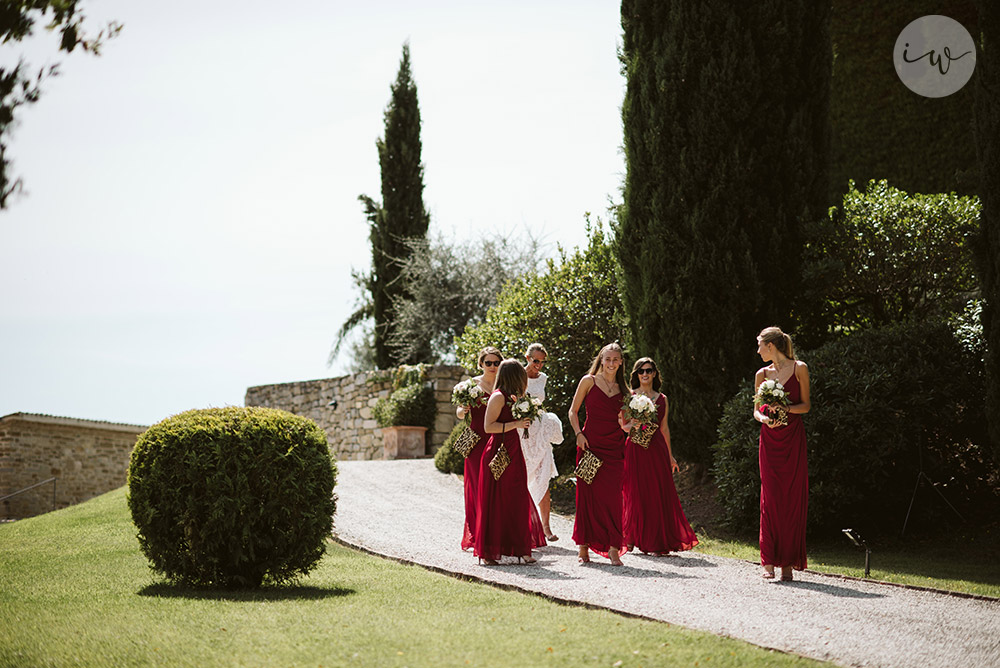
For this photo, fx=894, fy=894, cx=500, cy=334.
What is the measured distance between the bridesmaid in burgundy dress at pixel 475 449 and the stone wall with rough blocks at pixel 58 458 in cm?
1624

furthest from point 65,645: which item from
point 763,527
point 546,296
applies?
point 546,296

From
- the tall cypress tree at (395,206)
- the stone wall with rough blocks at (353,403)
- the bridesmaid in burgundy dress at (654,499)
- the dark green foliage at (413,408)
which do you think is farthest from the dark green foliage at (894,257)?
the tall cypress tree at (395,206)

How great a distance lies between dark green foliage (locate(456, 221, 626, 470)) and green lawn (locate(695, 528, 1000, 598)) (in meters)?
4.75

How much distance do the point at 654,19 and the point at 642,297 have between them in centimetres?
404

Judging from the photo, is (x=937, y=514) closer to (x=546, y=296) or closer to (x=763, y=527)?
(x=763, y=527)

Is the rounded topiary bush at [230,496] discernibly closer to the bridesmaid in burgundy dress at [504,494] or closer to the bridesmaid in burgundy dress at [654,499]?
the bridesmaid in burgundy dress at [504,494]

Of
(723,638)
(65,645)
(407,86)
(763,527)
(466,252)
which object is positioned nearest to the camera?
(65,645)

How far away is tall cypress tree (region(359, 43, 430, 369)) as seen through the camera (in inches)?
1069

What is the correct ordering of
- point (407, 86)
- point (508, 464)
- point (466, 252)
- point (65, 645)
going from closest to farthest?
1. point (65, 645)
2. point (508, 464)
3. point (466, 252)
4. point (407, 86)

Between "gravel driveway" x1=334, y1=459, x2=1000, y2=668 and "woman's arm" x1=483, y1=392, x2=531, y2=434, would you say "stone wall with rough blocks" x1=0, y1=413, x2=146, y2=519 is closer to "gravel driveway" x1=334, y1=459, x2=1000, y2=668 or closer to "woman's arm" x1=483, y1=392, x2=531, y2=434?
"gravel driveway" x1=334, y1=459, x2=1000, y2=668

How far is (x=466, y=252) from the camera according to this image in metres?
25.8

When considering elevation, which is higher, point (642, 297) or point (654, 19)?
point (654, 19)

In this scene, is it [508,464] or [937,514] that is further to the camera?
[937,514]

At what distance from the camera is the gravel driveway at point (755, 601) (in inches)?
197
